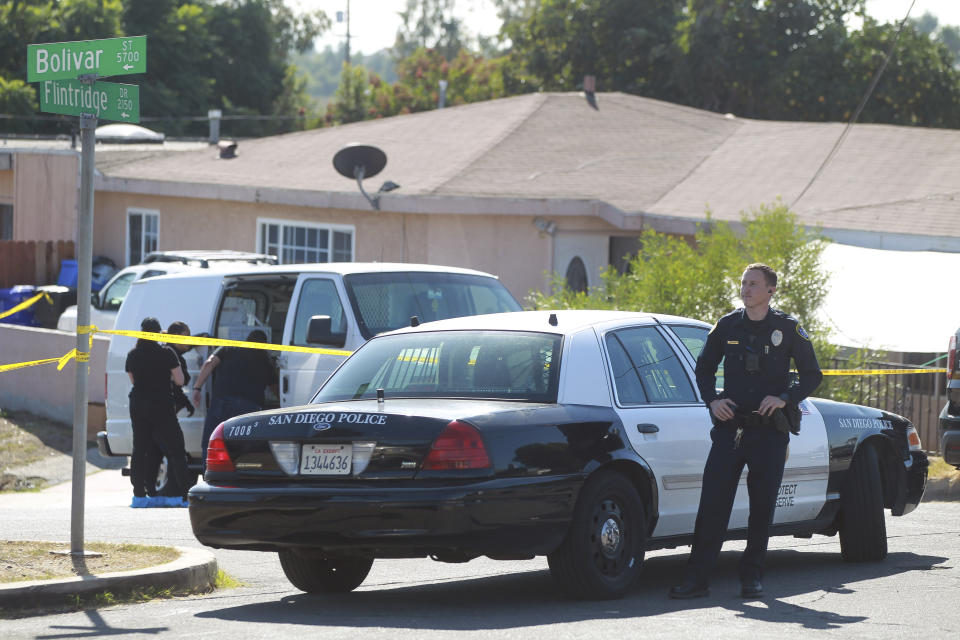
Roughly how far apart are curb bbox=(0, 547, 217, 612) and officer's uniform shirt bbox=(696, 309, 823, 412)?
2789 millimetres

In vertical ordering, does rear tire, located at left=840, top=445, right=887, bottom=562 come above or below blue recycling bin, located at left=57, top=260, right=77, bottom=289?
below

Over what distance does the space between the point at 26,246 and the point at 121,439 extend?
14.3 metres

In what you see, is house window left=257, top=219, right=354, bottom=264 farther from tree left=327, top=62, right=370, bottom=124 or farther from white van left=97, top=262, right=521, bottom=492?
tree left=327, top=62, right=370, bottom=124

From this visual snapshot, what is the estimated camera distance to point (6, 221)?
95.7 feet

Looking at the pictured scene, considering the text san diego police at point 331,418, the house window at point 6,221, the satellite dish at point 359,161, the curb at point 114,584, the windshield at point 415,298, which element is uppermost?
the satellite dish at point 359,161

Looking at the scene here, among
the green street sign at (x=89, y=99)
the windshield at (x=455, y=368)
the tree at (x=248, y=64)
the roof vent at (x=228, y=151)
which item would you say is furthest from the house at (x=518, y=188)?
the tree at (x=248, y=64)

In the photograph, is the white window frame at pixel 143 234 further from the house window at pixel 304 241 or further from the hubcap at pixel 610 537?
the hubcap at pixel 610 537

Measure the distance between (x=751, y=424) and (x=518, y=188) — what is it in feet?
43.6

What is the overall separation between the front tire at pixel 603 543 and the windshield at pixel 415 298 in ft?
14.7

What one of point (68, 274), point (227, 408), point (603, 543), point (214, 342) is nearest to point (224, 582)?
point (603, 543)

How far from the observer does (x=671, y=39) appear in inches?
1654

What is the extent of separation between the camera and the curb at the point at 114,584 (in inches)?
269

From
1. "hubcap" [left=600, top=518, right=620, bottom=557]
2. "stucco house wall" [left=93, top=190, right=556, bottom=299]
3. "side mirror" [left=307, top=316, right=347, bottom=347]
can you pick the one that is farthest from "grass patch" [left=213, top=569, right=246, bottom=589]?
"stucco house wall" [left=93, top=190, right=556, bottom=299]

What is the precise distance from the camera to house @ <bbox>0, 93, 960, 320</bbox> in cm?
1931
